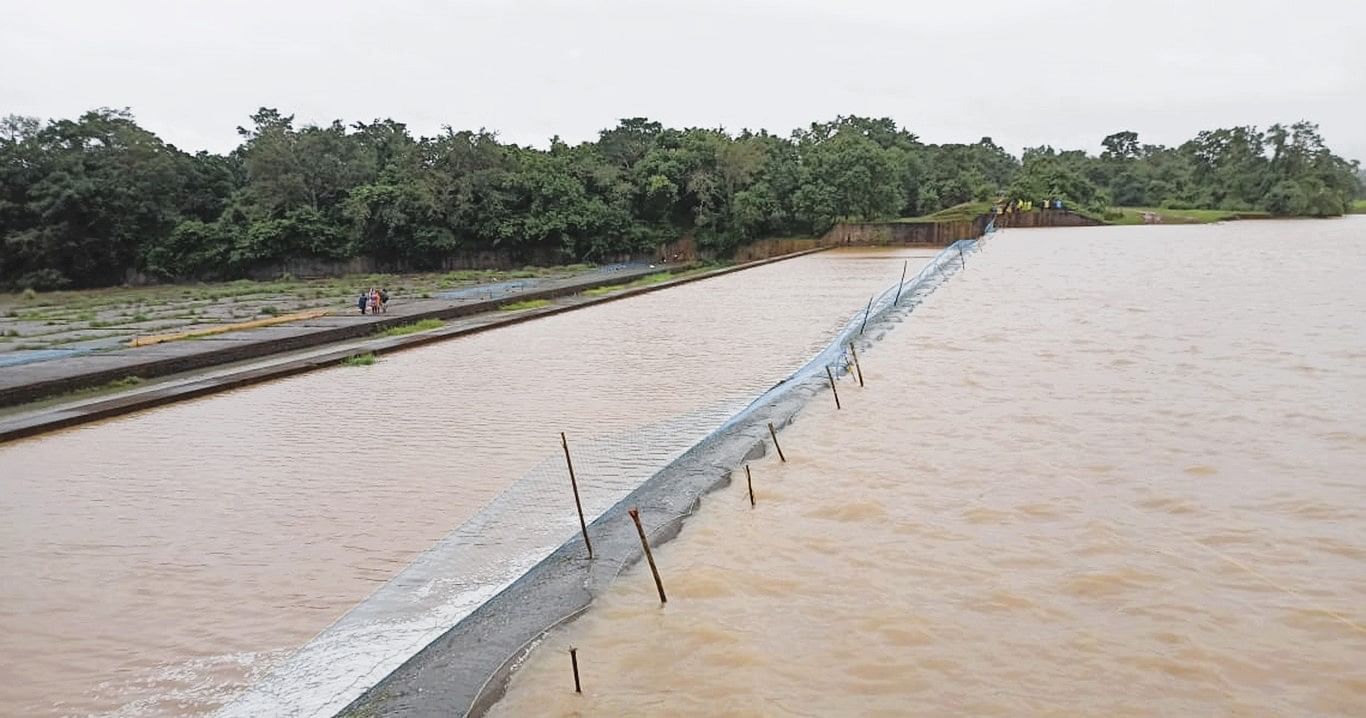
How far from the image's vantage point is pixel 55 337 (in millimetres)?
16109

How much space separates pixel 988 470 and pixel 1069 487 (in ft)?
1.70

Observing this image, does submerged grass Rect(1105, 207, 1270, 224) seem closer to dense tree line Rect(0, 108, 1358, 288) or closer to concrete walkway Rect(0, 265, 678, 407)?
dense tree line Rect(0, 108, 1358, 288)

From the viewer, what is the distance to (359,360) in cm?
1195

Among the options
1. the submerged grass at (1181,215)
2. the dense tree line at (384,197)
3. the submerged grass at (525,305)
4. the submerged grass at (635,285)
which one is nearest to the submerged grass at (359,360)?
the submerged grass at (525,305)

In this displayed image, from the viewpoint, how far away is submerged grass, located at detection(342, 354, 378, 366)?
39.0 feet

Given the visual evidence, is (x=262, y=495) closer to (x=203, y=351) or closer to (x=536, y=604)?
(x=536, y=604)

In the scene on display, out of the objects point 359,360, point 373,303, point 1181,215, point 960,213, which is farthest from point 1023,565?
point 1181,215

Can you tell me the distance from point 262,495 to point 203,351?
7.22 metres

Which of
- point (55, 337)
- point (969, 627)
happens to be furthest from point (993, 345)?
point (55, 337)

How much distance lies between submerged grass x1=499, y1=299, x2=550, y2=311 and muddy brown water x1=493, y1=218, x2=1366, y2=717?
10894 mm

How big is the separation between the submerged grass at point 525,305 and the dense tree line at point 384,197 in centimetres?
1584

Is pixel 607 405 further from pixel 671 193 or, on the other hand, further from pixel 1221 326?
pixel 671 193

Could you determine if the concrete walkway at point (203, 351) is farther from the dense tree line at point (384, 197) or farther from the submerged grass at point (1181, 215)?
the submerged grass at point (1181, 215)

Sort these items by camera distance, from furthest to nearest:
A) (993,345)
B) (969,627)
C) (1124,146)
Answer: (1124,146) < (993,345) < (969,627)
